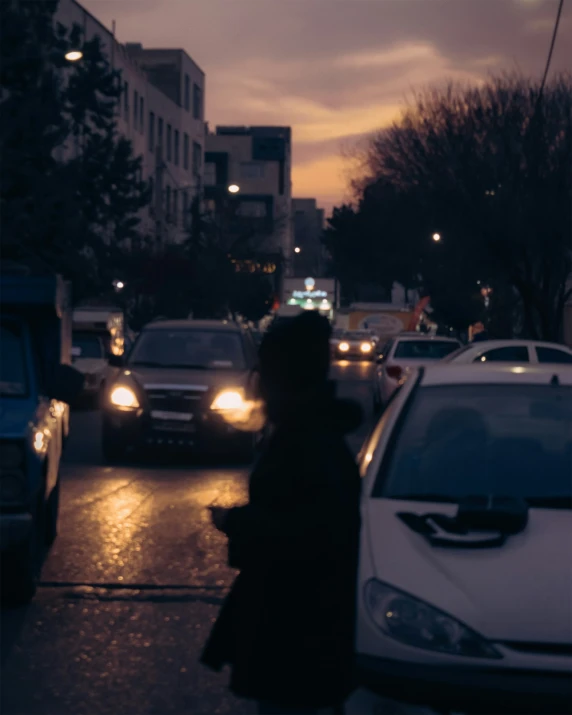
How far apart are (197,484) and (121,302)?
3493 cm

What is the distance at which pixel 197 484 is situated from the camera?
14.0 metres

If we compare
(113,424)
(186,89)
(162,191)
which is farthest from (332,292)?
(113,424)

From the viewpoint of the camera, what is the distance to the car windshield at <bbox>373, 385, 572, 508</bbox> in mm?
5789

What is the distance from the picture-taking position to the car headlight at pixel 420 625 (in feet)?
15.4

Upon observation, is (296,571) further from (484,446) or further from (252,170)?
(252,170)

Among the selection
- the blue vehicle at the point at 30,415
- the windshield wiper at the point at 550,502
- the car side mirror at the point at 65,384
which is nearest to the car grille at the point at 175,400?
the blue vehicle at the point at 30,415

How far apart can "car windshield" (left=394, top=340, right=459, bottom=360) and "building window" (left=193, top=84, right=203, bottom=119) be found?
177 feet

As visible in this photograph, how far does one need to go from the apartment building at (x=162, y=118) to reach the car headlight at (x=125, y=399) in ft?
115

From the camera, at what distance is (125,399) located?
16.1m

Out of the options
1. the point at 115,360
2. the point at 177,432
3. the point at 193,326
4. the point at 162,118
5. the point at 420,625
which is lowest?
the point at 177,432

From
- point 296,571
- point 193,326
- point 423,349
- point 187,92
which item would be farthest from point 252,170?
point 296,571

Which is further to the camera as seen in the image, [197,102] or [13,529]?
[197,102]

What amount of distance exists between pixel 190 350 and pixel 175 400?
4.10 feet

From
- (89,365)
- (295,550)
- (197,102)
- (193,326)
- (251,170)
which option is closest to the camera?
(295,550)
